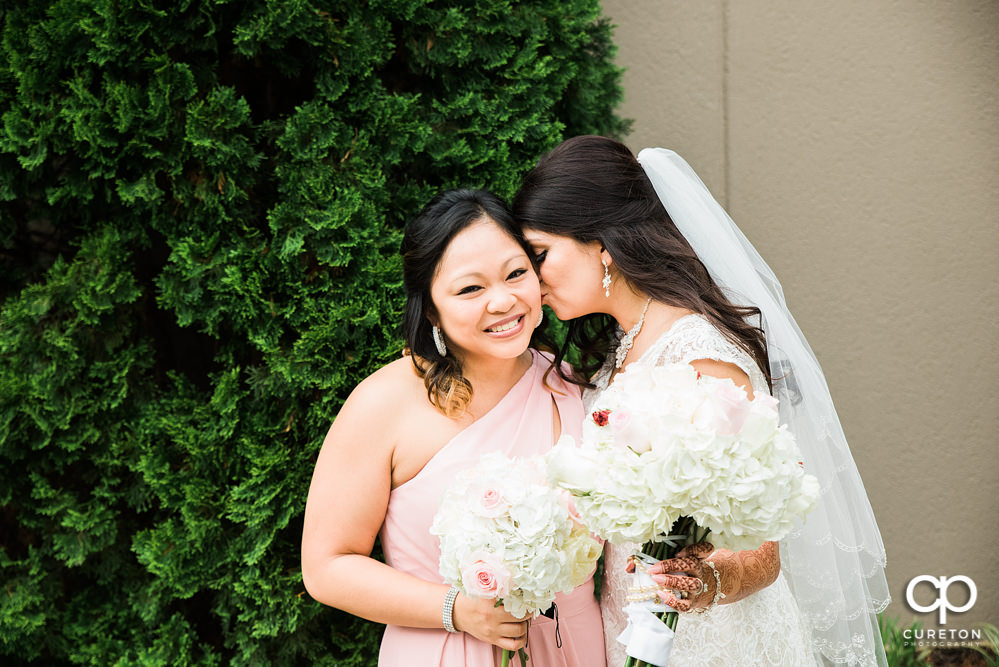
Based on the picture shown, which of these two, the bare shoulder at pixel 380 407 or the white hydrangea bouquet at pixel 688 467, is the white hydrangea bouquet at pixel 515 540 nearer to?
the white hydrangea bouquet at pixel 688 467

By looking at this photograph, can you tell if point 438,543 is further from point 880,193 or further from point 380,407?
point 880,193

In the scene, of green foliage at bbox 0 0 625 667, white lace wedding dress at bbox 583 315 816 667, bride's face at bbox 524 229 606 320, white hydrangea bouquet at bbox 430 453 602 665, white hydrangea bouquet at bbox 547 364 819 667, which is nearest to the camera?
white hydrangea bouquet at bbox 547 364 819 667

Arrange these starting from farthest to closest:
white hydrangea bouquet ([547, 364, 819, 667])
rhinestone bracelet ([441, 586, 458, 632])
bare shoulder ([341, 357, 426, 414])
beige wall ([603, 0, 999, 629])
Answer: beige wall ([603, 0, 999, 629]) → bare shoulder ([341, 357, 426, 414]) → rhinestone bracelet ([441, 586, 458, 632]) → white hydrangea bouquet ([547, 364, 819, 667])

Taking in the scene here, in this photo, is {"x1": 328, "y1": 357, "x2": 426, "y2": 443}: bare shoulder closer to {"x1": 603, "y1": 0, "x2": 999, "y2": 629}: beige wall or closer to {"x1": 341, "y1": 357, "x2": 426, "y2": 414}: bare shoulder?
{"x1": 341, "y1": 357, "x2": 426, "y2": 414}: bare shoulder

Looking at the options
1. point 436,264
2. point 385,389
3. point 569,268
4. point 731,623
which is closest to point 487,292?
point 436,264

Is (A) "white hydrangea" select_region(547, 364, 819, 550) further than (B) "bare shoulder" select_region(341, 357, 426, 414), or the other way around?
(B) "bare shoulder" select_region(341, 357, 426, 414)

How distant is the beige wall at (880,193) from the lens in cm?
439

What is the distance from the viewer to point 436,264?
2443 millimetres

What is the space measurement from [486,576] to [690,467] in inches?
22.1

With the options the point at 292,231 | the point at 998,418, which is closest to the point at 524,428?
the point at 292,231

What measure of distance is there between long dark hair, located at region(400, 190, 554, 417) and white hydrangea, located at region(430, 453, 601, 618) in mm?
667

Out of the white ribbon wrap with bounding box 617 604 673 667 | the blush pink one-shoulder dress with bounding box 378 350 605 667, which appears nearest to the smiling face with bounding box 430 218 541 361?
the blush pink one-shoulder dress with bounding box 378 350 605 667

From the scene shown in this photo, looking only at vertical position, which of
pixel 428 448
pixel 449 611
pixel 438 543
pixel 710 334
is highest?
pixel 710 334

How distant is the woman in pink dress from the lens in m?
2.30
